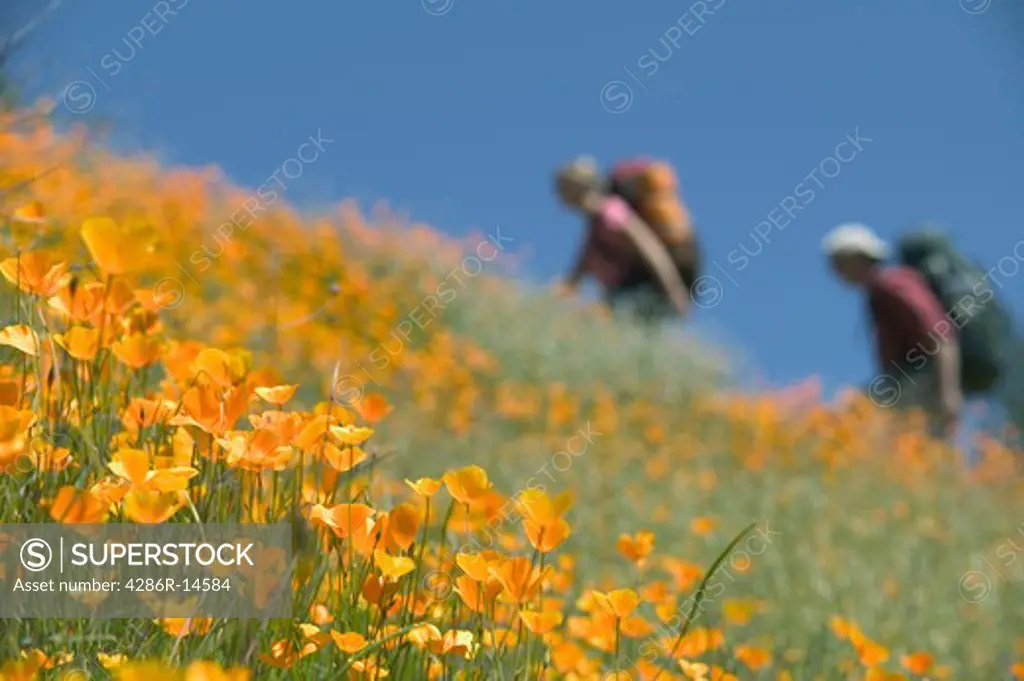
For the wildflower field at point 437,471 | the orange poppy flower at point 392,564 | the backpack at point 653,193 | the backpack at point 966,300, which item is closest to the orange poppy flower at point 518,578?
the wildflower field at point 437,471

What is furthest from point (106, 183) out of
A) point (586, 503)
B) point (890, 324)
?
point (890, 324)

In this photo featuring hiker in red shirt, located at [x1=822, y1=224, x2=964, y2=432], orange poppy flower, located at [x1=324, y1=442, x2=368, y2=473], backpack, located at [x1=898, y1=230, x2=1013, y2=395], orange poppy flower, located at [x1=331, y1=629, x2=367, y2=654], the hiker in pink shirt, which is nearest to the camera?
orange poppy flower, located at [x1=331, y1=629, x2=367, y2=654]

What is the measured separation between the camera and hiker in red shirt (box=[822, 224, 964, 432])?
7914 mm

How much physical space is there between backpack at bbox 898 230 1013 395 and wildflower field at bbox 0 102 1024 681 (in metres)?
1.31

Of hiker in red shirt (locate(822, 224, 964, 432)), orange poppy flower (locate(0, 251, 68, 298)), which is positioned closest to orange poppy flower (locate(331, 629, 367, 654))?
orange poppy flower (locate(0, 251, 68, 298))

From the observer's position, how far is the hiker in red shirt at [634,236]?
1091cm

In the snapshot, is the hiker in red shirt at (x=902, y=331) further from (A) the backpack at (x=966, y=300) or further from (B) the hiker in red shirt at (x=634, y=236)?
(B) the hiker in red shirt at (x=634, y=236)

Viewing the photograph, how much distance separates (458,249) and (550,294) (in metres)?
1.29

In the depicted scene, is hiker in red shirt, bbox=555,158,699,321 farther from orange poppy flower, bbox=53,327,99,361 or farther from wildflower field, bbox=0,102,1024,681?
orange poppy flower, bbox=53,327,99,361

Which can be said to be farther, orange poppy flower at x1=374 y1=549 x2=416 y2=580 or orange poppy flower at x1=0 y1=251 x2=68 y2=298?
orange poppy flower at x1=0 y1=251 x2=68 y2=298

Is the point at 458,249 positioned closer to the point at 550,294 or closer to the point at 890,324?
the point at 550,294

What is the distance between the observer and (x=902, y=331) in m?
8.02

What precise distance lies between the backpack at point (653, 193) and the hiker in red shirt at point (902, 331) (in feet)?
13.3

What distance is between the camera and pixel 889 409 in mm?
8906
